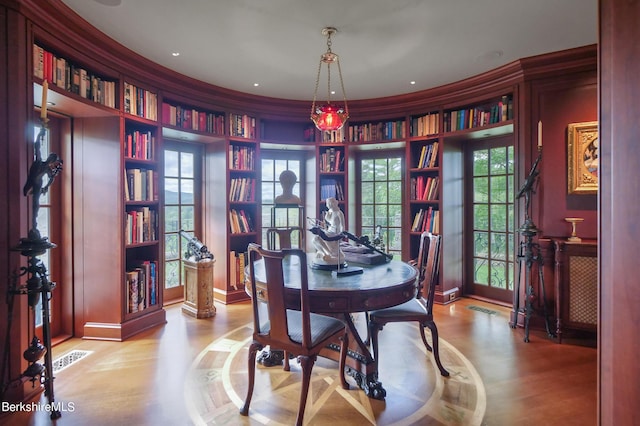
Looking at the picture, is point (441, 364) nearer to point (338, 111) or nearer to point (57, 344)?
point (338, 111)

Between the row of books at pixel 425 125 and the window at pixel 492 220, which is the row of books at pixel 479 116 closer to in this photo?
the row of books at pixel 425 125

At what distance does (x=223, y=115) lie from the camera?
13.4ft

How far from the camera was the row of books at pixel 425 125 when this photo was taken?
4117 millimetres

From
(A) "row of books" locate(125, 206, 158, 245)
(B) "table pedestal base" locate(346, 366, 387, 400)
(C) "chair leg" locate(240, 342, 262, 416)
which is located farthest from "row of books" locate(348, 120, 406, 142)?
(C) "chair leg" locate(240, 342, 262, 416)

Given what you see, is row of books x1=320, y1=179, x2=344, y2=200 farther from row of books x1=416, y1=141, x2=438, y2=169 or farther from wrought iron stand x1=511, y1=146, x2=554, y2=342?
wrought iron stand x1=511, y1=146, x2=554, y2=342

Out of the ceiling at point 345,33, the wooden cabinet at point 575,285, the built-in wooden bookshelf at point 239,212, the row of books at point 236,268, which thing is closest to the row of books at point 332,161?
the built-in wooden bookshelf at point 239,212

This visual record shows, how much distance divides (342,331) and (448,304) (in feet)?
8.19

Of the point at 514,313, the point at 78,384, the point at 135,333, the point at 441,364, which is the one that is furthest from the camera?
the point at 514,313

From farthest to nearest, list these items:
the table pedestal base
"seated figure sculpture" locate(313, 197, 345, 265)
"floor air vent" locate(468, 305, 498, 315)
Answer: "floor air vent" locate(468, 305, 498, 315) → "seated figure sculpture" locate(313, 197, 345, 265) → the table pedestal base

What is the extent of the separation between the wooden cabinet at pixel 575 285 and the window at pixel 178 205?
3.89m

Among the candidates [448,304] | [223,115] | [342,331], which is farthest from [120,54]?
[448,304]

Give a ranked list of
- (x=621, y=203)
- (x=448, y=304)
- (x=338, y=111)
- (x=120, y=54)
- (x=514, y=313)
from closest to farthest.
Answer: (x=621, y=203) → (x=338, y=111) → (x=120, y=54) → (x=514, y=313) → (x=448, y=304)

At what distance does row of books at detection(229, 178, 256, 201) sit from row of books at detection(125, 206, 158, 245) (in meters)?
1.00

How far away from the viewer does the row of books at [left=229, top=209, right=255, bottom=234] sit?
415cm
